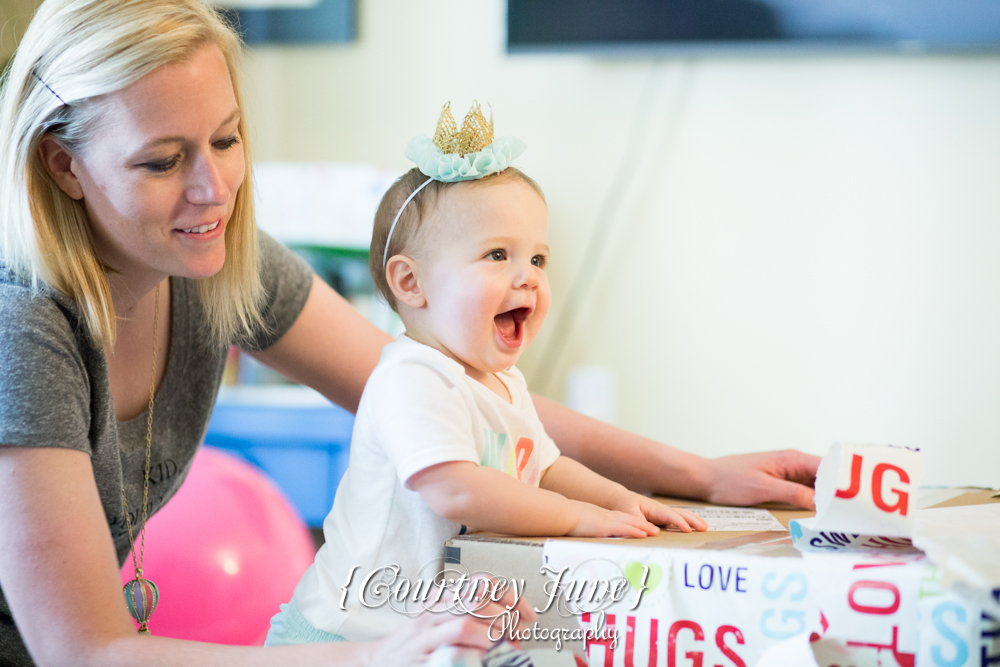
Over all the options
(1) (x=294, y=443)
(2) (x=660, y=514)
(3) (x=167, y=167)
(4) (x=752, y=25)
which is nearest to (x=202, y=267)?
(3) (x=167, y=167)

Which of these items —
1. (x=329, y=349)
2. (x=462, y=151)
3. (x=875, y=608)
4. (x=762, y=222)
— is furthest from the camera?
(x=762, y=222)

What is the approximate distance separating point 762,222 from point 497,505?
5.23 ft

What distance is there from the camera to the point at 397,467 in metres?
0.64

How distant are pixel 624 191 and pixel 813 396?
0.69m

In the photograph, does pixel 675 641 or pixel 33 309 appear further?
pixel 33 309

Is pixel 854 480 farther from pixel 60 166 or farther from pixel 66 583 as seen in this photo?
pixel 60 166

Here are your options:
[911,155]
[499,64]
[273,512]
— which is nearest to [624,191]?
[499,64]

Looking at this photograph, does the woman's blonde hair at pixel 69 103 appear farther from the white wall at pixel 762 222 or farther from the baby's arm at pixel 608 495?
the white wall at pixel 762 222

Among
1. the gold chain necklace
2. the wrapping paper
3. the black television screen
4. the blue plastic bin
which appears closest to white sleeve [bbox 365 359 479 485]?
the wrapping paper

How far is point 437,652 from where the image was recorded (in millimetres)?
532

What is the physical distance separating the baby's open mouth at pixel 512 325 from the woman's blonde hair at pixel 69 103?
35cm

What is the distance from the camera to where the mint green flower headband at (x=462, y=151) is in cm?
72

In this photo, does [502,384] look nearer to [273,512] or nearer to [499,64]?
[273,512]

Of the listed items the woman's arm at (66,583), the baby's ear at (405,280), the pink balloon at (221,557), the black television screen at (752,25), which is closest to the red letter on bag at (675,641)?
the woman's arm at (66,583)
